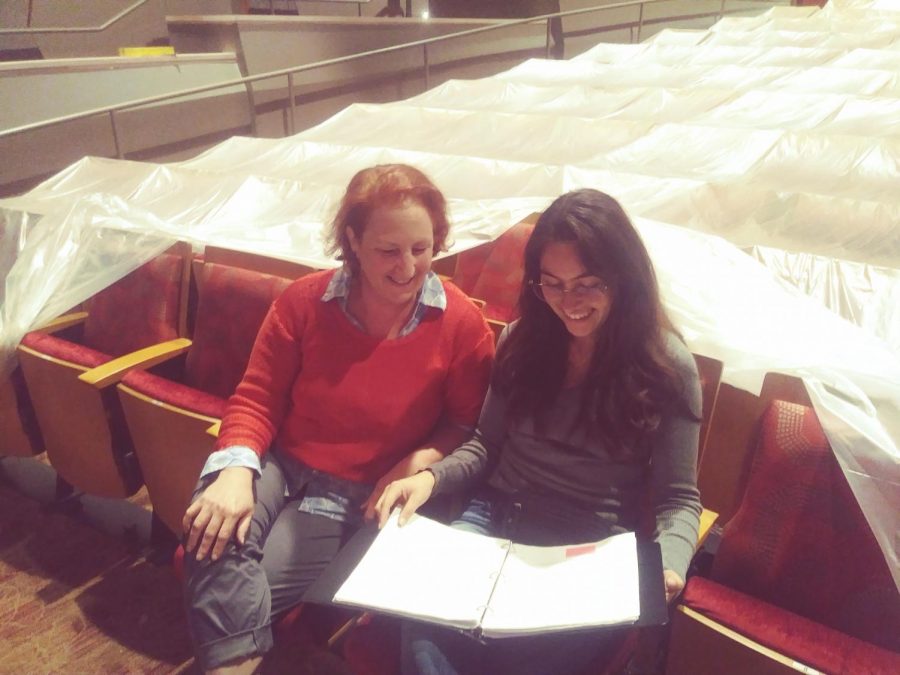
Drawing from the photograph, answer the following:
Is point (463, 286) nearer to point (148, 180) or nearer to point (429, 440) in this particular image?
point (429, 440)

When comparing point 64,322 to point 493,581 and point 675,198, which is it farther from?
point 675,198

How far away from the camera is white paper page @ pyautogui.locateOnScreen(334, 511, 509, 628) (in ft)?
2.85

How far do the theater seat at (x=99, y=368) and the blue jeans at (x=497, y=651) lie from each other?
95cm

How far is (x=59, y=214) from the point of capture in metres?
2.02

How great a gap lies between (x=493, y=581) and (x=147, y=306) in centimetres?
132

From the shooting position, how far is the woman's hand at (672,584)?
925mm

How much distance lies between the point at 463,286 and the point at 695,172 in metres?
1.30

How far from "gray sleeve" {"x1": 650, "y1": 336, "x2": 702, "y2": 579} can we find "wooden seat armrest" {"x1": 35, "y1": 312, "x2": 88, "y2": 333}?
1624 mm

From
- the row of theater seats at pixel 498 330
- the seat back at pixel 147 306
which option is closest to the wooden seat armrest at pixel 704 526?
the row of theater seats at pixel 498 330

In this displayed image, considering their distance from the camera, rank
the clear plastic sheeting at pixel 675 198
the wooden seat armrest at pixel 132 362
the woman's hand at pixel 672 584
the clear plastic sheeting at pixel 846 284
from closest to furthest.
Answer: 1. the woman's hand at pixel 672 584
2. the clear plastic sheeting at pixel 675 198
3. the wooden seat armrest at pixel 132 362
4. the clear plastic sheeting at pixel 846 284

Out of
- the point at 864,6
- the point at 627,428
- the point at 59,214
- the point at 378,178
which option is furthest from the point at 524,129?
the point at 864,6

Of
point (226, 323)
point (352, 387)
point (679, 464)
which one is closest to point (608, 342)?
point (679, 464)

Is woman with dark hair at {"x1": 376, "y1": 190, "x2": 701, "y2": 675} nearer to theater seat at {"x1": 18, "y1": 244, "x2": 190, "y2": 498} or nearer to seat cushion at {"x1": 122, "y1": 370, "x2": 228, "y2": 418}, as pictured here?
seat cushion at {"x1": 122, "y1": 370, "x2": 228, "y2": 418}

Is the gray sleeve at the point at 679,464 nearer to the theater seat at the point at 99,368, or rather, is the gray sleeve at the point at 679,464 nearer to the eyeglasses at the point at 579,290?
the eyeglasses at the point at 579,290
